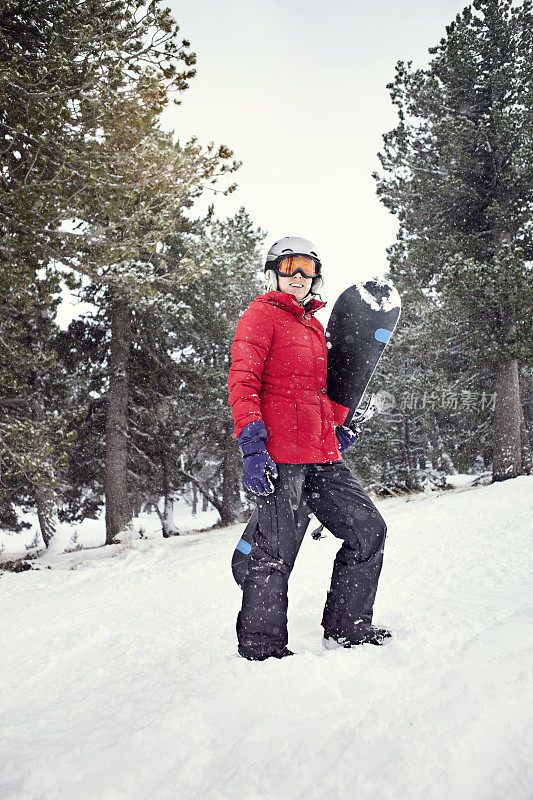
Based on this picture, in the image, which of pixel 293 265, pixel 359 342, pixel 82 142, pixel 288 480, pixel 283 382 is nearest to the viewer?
pixel 288 480

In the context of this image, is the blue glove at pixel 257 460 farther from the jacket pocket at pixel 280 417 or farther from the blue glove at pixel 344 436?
the blue glove at pixel 344 436

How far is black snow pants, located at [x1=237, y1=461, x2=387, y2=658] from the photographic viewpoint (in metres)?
2.30

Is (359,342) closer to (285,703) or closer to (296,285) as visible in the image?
(296,285)

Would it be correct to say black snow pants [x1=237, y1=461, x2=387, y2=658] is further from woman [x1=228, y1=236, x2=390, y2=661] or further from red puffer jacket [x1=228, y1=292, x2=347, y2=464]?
red puffer jacket [x1=228, y1=292, x2=347, y2=464]

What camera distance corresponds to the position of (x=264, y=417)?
100 inches

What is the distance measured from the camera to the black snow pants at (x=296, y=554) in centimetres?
230

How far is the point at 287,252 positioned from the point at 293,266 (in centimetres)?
9

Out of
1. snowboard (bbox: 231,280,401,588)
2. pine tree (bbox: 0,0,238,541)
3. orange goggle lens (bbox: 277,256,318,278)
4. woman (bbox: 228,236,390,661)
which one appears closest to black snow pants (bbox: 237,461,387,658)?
woman (bbox: 228,236,390,661)

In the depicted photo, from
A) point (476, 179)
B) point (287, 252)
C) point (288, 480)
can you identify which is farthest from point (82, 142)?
point (476, 179)

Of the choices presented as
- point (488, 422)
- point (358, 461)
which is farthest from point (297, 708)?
point (358, 461)

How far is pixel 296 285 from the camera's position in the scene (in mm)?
2922

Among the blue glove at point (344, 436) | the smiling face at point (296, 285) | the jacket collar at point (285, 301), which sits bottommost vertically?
the blue glove at point (344, 436)

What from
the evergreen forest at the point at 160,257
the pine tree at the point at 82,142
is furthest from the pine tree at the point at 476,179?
the pine tree at the point at 82,142

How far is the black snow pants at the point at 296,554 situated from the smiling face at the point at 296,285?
3.57 ft
